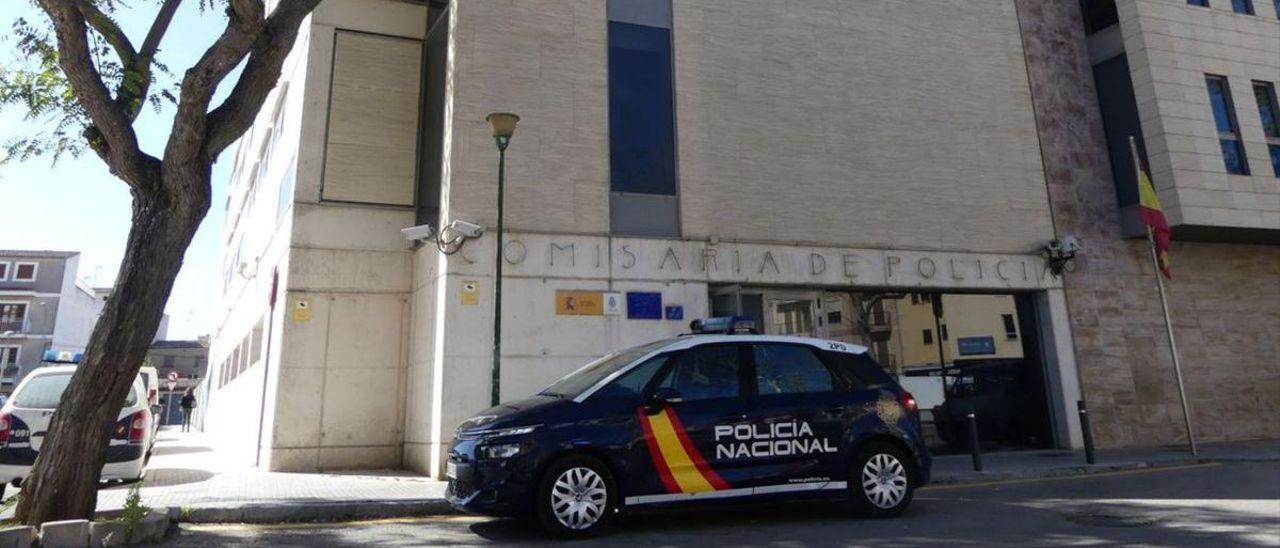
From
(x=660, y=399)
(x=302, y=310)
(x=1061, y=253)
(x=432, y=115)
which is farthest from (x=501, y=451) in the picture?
(x=1061, y=253)

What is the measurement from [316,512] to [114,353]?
2337 millimetres

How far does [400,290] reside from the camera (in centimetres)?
1245

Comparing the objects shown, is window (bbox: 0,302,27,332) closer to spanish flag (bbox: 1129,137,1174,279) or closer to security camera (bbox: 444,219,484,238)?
security camera (bbox: 444,219,484,238)

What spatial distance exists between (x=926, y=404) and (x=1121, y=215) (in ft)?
21.3

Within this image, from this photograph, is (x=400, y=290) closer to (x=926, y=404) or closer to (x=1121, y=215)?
(x=926, y=404)

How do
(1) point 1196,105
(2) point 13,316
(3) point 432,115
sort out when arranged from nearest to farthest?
1. (3) point 432,115
2. (1) point 1196,105
3. (2) point 13,316

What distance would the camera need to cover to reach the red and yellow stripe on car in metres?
6.16

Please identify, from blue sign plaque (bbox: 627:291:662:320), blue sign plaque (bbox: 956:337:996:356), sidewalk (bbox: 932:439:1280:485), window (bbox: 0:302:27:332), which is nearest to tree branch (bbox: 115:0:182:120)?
blue sign plaque (bbox: 627:291:662:320)

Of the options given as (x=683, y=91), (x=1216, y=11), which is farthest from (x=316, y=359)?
(x=1216, y=11)

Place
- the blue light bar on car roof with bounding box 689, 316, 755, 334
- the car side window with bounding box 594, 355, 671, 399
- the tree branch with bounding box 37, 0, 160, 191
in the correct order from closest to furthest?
the car side window with bounding box 594, 355, 671, 399 → the tree branch with bounding box 37, 0, 160, 191 → the blue light bar on car roof with bounding box 689, 316, 755, 334

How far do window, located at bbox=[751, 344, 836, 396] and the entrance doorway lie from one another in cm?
545

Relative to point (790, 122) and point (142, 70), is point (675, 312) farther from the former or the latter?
point (142, 70)

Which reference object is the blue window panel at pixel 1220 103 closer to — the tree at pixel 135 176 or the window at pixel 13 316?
the tree at pixel 135 176

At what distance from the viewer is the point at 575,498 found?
5.91 metres
